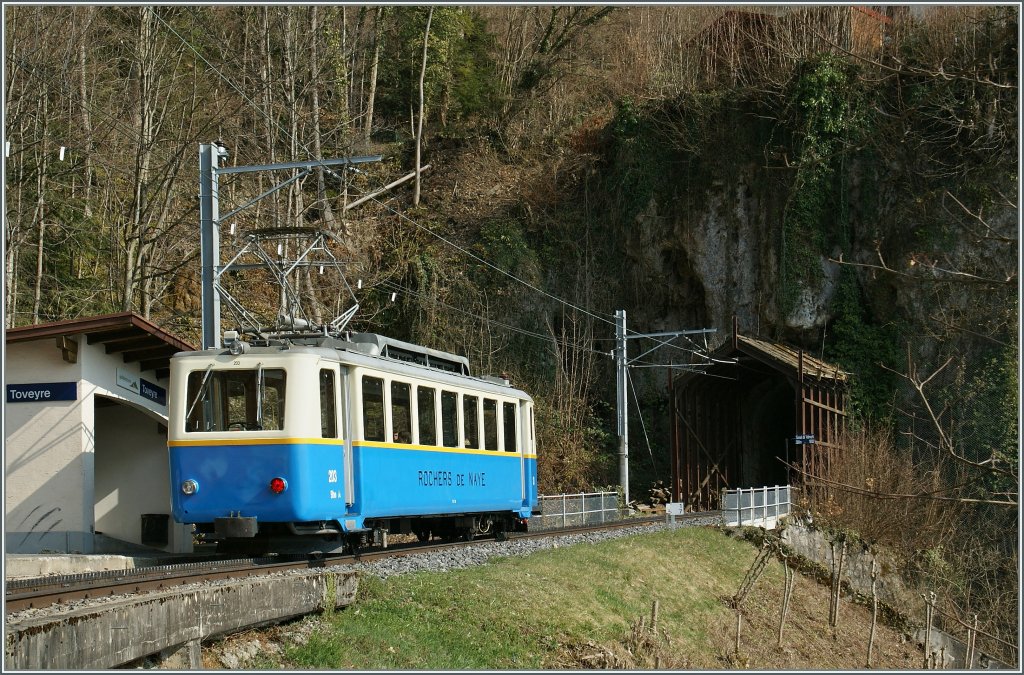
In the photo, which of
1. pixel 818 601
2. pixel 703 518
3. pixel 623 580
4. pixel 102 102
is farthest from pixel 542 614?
pixel 102 102

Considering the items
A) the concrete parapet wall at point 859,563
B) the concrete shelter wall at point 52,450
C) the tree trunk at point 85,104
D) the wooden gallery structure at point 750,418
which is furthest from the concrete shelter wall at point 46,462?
the wooden gallery structure at point 750,418

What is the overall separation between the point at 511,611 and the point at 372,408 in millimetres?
3589

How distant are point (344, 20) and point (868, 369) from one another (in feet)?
72.0

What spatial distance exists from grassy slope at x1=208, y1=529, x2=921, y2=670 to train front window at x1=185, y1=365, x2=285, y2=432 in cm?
282

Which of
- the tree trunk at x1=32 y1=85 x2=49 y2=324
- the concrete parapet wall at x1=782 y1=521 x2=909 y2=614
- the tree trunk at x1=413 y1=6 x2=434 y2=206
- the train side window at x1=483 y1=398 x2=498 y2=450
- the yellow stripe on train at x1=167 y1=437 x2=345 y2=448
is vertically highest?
the tree trunk at x1=413 y1=6 x2=434 y2=206

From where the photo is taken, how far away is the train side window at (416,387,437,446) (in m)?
15.9

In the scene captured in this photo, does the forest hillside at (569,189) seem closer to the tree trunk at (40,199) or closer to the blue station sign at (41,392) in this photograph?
the tree trunk at (40,199)

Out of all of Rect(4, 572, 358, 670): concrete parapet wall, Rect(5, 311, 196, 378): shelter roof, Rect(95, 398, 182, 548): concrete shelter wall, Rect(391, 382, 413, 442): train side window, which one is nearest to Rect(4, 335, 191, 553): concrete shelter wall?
Rect(5, 311, 196, 378): shelter roof

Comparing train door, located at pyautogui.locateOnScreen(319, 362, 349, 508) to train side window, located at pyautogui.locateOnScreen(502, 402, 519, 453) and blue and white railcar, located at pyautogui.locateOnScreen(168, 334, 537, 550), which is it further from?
train side window, located at pyautogui.locateOnScreen(502, 402, 519, 453)

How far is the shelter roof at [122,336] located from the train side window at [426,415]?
324cm

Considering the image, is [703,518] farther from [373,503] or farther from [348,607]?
[348,607]

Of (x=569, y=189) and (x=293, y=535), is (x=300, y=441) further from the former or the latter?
(x=569, y=189)

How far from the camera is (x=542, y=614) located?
1252cm

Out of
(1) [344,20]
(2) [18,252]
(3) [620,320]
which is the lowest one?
(3) [620,320]
